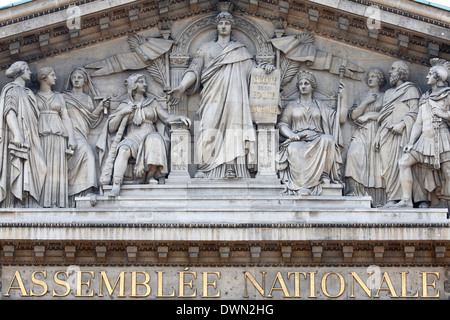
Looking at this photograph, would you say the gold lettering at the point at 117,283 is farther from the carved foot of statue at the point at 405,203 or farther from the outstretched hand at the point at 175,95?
the carved foot of statue at the point at 405,203

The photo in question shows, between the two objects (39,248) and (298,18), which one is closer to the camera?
(39,248)

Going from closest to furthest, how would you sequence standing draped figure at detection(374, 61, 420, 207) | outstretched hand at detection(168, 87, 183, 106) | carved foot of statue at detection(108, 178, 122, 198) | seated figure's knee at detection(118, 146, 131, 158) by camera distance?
carved foot of statue at detection(108, 178, 122, 198) → seated figure's knee at detection(118, 146, 131, 158) → standing draped figure at detection(374, 61, 420, 207) → outstretched hand at detection(168, 87, 183, 106)

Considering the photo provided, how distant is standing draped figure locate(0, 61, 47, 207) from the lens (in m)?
28.6

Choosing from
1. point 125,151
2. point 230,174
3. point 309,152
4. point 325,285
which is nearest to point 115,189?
point 125,151

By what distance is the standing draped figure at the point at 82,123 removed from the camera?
2908 centimetres

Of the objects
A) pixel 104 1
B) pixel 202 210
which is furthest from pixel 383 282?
pixel 104 1

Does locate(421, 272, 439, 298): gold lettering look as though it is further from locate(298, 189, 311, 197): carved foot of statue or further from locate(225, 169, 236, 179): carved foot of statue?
locate(225, 169, 236, 179): carved foot of statue

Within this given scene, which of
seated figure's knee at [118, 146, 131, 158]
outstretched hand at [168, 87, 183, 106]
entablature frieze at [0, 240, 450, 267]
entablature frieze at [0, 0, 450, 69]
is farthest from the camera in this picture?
outstretched hand at [168, 87, 183, 106]

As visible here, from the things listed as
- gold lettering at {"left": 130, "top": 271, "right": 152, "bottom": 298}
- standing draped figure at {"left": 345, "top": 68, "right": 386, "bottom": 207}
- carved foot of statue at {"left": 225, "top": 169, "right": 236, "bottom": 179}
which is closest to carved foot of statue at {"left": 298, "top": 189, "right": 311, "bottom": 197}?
standing draped figure at {"left": 345, "top": 68, "right": 386, "bottom": 207}

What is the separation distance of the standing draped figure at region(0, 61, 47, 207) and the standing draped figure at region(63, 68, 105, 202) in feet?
2.21

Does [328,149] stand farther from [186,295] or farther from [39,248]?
[39,248]

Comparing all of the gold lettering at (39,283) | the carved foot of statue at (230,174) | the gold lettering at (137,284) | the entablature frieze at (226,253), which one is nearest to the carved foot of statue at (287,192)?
the carved foot of statue at (230,174)
